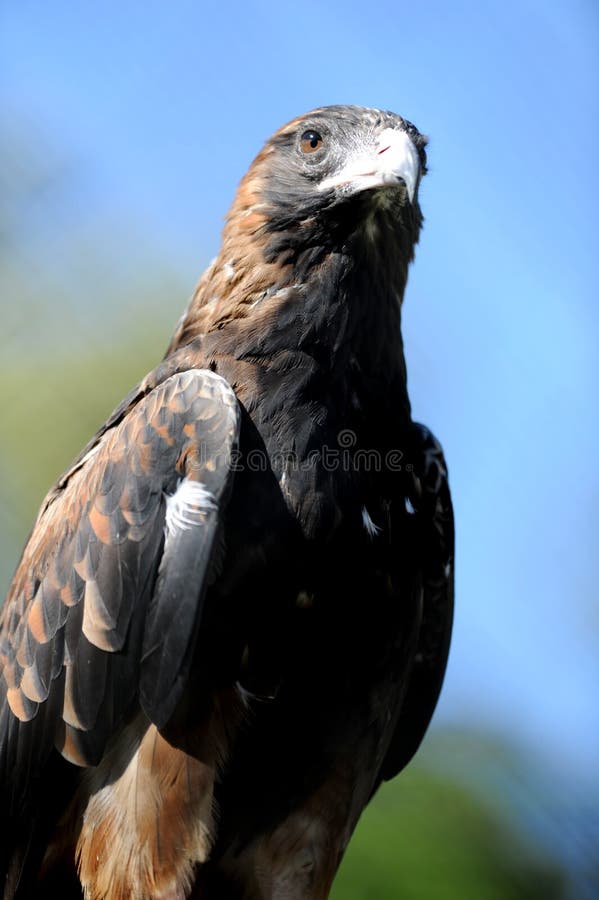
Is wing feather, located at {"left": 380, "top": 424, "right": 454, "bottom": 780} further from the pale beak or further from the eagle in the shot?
the pale beak

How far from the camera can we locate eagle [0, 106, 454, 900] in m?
3.60

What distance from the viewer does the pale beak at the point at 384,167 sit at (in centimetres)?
390

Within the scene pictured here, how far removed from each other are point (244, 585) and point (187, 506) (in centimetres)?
33

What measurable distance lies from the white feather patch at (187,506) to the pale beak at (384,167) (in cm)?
133

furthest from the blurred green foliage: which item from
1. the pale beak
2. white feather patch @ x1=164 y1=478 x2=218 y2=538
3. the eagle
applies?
the pale beak

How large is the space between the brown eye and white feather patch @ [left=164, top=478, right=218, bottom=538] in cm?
156

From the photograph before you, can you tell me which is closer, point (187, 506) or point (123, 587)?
point (187, 506)

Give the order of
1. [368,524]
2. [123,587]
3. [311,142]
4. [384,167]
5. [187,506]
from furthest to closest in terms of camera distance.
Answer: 1. [311,142]
2. [384,167]
3. [368,524]
4. [123,587]
5. [187,506]

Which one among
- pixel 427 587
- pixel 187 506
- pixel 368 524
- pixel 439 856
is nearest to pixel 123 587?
pixel 187 506

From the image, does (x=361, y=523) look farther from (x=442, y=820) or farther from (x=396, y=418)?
(x=442, y=820)

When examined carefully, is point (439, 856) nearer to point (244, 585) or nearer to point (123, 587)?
point (244, 585)

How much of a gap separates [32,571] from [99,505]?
20.2 inches

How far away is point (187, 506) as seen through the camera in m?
3.53

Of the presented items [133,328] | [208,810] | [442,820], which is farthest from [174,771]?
[133,328]
